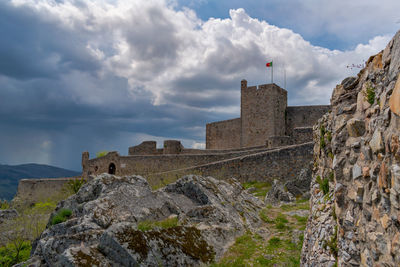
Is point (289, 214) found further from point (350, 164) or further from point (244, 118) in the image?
point (244, 118)

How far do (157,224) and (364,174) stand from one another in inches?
196

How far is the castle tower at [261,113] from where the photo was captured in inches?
1237

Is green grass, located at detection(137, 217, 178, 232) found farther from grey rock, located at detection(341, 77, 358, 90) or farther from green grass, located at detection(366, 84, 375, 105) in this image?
green grass, located at detection(366, 84, 375, 105)

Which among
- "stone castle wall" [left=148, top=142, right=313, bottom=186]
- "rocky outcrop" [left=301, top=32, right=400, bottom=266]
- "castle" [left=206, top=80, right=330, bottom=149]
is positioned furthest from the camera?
"castle" [left=206, top=80, right=330, bottom=149]

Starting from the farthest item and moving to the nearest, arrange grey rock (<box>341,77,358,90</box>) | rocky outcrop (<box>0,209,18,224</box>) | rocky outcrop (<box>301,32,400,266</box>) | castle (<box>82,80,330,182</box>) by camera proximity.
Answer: castle (<box>82,80,330,182</box>) < rocky outcrop (<box>0,209,18,224</box>) < grey rock (<box>341,77,358,90</box>) < rocky outcrop (<box>301,32,400,266</box>)

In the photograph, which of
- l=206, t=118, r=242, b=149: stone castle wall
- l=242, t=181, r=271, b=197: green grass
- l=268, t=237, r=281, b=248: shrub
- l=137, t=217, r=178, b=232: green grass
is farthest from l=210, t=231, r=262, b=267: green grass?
l=206, t=118, r=242, b=149: stone castle wall

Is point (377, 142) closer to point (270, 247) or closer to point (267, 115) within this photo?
point (270, 247)

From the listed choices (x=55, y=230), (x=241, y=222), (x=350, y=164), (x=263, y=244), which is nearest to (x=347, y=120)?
(x=350, y=164)

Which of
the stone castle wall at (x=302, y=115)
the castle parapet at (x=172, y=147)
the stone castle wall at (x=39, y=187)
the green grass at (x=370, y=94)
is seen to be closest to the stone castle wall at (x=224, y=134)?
the castle parapet at (x=172, y=147)

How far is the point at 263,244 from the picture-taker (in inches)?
310

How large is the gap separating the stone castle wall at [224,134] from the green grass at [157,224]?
27.1 m

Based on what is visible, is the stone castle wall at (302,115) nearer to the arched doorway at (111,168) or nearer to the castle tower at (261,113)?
the castle tower at (261,113)

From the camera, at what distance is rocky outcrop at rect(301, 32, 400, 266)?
280 centimetres

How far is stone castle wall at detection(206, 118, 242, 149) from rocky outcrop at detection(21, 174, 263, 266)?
2353cm
